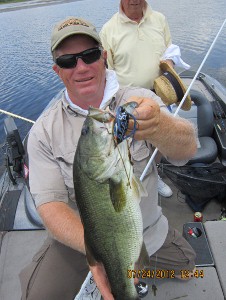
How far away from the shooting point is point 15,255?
359 cm

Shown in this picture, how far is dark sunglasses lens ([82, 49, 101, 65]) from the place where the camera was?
2234 millimetres

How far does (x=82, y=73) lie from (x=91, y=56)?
0.47 ft

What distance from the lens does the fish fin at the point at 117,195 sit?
152cm

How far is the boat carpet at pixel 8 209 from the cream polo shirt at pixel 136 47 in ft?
7.51

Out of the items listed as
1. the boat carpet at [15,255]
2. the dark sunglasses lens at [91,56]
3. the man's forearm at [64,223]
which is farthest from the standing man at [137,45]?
the boat carpet at [15,255]

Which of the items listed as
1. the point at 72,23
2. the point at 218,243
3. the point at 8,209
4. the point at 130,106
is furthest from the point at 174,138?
the point at 8,209

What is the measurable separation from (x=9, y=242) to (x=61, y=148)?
2000 millimetres

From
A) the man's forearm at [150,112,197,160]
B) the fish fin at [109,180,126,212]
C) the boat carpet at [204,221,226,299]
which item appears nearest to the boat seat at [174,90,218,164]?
the boat carpet at [204,221,226,299]

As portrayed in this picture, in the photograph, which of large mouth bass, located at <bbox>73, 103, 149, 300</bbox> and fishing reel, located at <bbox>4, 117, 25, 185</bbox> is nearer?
large mouth bass, located at <bbox>73, 103, 149, 300</bbox>

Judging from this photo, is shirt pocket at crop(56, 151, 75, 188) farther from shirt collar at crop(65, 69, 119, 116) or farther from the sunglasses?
the sunglasses

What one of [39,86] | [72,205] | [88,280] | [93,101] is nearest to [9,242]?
[72,205]

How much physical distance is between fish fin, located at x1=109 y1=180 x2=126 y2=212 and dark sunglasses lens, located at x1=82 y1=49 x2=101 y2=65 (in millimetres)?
1101

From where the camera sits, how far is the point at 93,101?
242cm

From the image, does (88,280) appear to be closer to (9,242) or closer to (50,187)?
(50,187)
